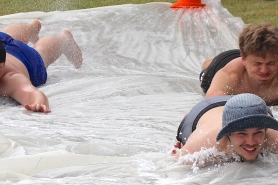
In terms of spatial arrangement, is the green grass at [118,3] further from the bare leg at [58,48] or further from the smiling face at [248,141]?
the smiling face at [248,141]

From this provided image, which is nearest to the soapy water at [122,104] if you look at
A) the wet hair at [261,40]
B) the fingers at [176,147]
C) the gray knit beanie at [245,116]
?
the fingers at [176,147]

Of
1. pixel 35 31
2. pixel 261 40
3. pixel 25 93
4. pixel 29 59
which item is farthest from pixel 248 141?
pixel 35 31

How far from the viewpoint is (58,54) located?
555cm

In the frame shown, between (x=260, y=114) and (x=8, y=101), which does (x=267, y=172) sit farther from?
(x=8, y=101)

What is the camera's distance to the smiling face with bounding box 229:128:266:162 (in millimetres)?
2668

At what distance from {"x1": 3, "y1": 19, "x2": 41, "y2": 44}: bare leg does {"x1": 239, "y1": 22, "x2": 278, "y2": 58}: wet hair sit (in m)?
2.23

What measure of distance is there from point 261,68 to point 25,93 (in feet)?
4.83

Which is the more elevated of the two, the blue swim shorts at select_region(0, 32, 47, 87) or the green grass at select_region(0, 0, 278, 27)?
the blue swim shorts at select_region(0, 32, 47, 87)

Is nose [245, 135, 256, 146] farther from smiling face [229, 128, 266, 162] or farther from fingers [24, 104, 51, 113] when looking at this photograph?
fingers [24, 104, 51, 113]

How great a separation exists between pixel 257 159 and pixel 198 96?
5.00ft

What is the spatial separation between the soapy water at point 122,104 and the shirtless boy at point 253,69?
22cm

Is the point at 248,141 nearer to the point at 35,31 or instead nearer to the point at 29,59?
the point at 29,59

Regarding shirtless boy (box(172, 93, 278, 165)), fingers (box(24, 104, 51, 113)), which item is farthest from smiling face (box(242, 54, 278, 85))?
fingers (box(24, 104, 51, 113))

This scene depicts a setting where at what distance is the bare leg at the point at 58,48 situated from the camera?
541cm
